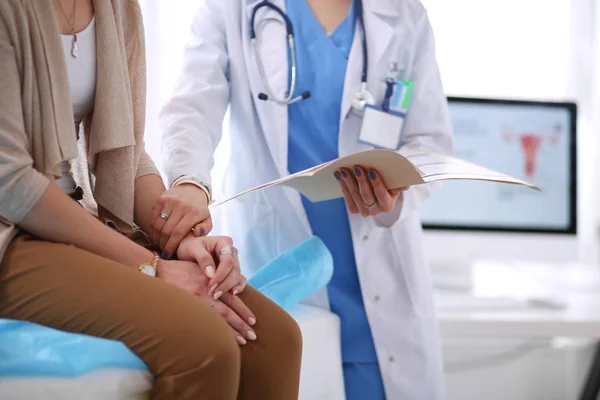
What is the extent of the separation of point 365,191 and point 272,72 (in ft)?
1.28

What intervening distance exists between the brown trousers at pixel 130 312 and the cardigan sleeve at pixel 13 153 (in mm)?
45

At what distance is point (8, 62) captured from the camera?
831mm

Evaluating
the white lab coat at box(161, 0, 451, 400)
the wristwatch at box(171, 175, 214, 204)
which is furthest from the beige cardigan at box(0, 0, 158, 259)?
the white lab coat at box(161, 0, 451, 400)

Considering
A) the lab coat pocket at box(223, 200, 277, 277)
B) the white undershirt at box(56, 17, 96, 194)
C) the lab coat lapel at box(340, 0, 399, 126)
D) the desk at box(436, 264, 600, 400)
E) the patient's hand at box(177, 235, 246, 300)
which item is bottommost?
the desk at box(436, 264, 600, 400)

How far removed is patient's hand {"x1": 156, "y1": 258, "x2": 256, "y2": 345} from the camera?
0.88 m

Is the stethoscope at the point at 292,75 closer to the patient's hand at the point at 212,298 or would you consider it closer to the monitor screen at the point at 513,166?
the patient's hand at the point at 212,298

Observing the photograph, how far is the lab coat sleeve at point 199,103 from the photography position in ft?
4.11

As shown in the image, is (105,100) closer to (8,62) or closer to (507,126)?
(8,62)

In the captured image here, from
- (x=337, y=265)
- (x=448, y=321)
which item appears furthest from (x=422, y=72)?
(x=448, y=321)

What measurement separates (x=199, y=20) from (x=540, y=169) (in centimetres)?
124

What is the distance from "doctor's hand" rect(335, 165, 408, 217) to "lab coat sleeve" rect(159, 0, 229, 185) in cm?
24

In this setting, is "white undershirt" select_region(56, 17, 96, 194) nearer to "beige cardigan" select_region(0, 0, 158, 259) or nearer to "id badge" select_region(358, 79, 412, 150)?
"beige cardigan" select_region(0, 0, 158, 259)

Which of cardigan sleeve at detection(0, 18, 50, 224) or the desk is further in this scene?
the desk

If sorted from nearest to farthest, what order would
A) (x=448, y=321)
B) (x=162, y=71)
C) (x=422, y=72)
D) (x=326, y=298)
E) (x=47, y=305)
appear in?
(x=47, y=305)
(x=326, y=298)
(x=422, y=72)
(x=448, y=321)
(x=162, y=71)
